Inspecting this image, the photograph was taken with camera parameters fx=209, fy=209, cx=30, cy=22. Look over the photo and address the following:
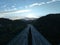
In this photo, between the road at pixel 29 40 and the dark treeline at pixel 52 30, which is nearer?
the road at pixel 29 40

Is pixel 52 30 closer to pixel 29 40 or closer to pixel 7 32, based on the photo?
pixel 7 32

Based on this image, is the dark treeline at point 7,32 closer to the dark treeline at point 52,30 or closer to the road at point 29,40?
the road at point 29,40

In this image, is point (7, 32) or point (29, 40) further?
point (7, 32)

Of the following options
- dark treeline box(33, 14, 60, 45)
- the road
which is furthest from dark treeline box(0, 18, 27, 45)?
dark treeline box(33, 14, 60, 45)

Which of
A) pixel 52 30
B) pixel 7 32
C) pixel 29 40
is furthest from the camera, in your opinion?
pixel 7 32

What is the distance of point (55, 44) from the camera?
28.0 metres

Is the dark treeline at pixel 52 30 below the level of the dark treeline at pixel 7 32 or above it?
above

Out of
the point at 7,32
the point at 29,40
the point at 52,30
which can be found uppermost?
the point at 29,40

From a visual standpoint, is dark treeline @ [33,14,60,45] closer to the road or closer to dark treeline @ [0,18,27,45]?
the road

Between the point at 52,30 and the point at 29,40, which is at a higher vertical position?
the point at 29,40

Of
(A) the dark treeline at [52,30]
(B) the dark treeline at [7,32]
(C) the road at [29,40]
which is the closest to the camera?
(C) the road at [29,40]

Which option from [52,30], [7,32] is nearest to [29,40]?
[52,30]

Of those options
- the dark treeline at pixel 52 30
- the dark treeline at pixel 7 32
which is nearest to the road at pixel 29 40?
the dark treeline at pixel 52 30

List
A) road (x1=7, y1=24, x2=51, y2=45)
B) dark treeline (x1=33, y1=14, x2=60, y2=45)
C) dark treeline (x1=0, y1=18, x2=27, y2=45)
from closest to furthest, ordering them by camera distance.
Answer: road (x1=7, y1=24, x2=51, y2=45) → dark treeline (x1=33, y1=14, x2=60, y2=45) → dark treeline (x1=0, y1=18, x2=27, y2=45)
